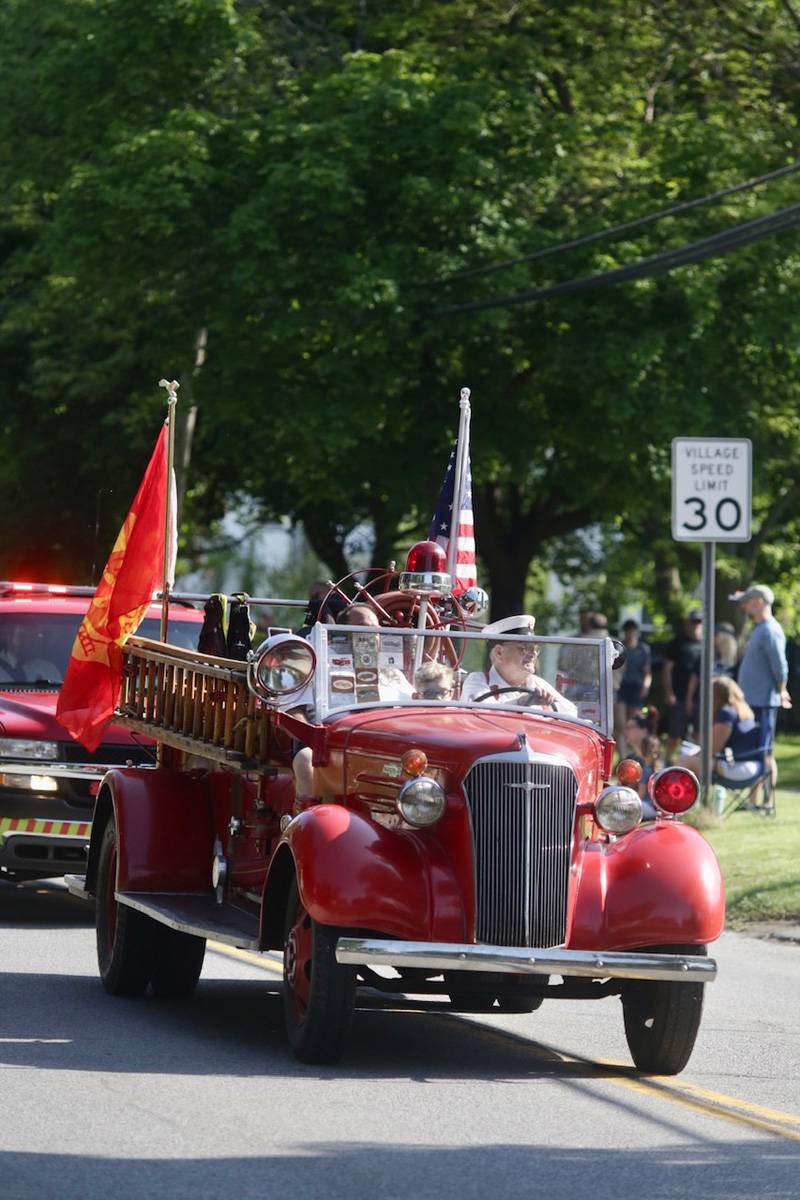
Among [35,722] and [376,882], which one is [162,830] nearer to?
[376,882]

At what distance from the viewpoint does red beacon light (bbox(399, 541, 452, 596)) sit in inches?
400

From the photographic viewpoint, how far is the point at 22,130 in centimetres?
2905

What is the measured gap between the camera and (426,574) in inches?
400

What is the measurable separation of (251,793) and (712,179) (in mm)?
17398

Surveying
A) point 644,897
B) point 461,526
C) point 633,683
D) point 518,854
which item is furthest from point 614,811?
point 633,683

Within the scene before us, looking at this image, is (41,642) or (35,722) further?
(41,642)

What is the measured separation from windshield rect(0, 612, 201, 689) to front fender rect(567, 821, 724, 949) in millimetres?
5926

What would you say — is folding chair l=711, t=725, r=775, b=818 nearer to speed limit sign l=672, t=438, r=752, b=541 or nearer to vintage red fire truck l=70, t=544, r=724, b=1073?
speed limit sign l=672, t=438, r=752, b=541

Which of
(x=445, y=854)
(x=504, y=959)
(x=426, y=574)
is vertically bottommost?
(x=504, y=959)

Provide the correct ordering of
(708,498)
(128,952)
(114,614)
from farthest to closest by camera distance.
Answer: (708,498), (114,614), (128,952)

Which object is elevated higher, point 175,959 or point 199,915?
point 199,915

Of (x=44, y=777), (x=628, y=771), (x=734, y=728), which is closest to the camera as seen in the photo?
(x=628, y=771)

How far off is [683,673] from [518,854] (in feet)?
49.8

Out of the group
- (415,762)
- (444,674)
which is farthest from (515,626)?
(415,762)
